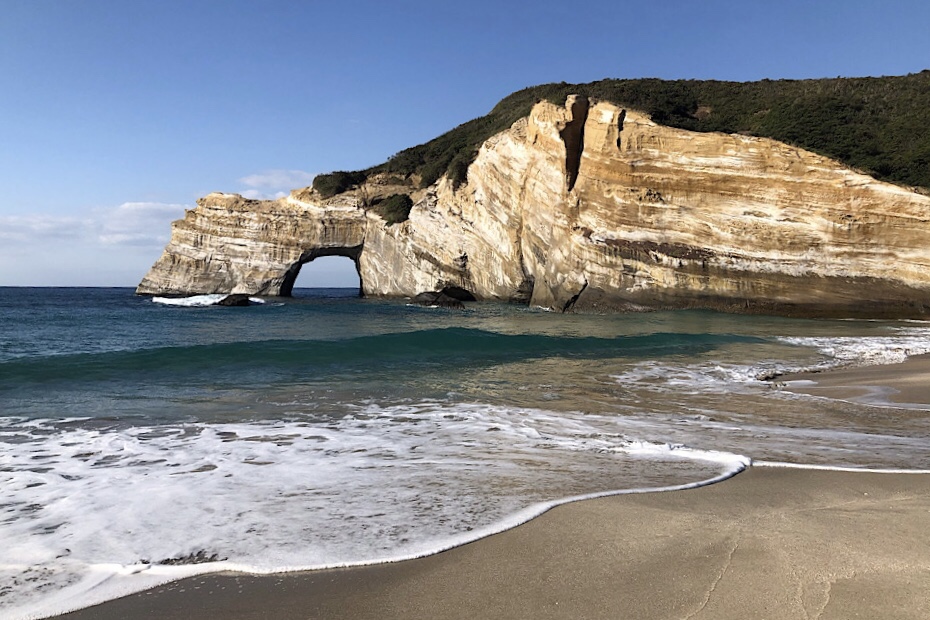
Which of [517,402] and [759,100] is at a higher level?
[759,100]

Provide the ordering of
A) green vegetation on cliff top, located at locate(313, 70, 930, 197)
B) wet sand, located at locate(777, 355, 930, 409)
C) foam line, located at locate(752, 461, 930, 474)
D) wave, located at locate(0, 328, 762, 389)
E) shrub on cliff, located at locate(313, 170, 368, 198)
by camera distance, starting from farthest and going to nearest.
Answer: shrub on cliff, located at locate(313, 170, 368, 198) → green vegetation on cliff top, located at locate(313, 70, 930, 197) → wave, located at locate(0, 328, 762, 389) → wet sand, located at locate(777, 355, 930, 409) → foam line, located at locate(752, 461, 930, 474)

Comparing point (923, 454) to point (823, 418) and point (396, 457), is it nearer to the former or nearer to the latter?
point (823, 418)

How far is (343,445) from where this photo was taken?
541 cm

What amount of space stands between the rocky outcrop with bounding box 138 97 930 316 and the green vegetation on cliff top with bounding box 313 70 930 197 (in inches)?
56.0

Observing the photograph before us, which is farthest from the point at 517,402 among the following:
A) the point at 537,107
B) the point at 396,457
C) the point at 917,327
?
the point at 537,107

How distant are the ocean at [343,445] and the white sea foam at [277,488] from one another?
2cm

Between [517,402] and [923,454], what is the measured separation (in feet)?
13.9

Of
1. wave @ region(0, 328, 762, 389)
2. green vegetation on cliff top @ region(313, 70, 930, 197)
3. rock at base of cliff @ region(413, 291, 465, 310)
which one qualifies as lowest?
wave @ region(0, 328, 762, 389)

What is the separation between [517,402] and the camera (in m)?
7.87

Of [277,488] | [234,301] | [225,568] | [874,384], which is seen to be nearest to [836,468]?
[277,488]

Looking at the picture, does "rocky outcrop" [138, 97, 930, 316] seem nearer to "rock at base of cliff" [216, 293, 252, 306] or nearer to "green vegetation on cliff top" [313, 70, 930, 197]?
"green vegetation on cliff top" [313, 70, 930, 197]

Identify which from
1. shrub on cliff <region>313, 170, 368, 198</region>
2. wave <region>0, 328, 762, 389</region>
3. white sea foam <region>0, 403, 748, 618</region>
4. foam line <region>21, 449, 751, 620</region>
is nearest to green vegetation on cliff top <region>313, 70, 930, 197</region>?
shrub on cliff <region>313, 170, 368, 198</region>

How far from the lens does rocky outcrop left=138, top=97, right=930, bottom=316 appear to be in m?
23.3

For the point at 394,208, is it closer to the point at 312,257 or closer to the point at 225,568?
the point at 312,257
